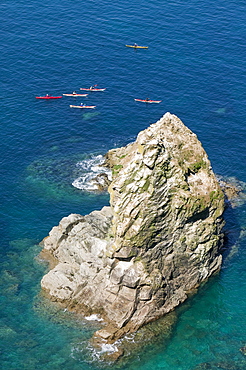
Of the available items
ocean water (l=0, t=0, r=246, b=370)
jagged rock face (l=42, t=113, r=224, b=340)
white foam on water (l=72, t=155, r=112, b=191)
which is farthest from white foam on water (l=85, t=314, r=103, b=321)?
white foam on water (l=72, t=155, r=112, b=191)

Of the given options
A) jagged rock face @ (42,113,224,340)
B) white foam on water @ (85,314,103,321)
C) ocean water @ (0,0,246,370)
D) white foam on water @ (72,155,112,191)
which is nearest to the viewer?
ocean water @ (0,0,246,370)

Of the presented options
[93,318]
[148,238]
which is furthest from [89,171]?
[93,318]

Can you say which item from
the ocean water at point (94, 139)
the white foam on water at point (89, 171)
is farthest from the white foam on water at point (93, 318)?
the white foam on water at point (89, 171)

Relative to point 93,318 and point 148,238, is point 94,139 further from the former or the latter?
point 93,318

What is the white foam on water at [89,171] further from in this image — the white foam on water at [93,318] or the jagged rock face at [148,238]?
the white foam on water at [93,318]

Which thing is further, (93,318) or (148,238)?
(93,318)

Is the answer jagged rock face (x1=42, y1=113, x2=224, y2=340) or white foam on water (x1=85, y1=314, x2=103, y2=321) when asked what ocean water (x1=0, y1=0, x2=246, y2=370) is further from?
jagged rock face (x1=42, y1=113, x2=224, y2=340)
